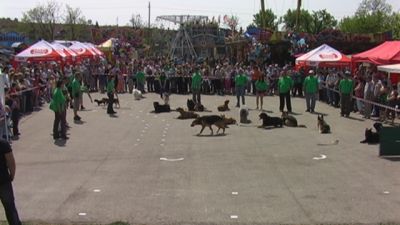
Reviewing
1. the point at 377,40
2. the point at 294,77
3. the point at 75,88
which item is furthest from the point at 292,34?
the point at 75,88

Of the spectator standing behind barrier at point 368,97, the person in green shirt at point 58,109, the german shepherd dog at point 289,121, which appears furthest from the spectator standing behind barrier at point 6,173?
the spectator standing behind barrier at point 368,97

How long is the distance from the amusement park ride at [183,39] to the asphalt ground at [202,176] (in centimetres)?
4654

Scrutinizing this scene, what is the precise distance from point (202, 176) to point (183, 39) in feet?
186

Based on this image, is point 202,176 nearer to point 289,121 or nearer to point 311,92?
point 289,121

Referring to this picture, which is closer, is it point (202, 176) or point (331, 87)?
point (202, 176)

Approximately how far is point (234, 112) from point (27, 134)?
368 inches

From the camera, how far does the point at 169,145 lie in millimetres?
16344

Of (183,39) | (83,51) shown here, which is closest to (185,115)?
(83,51)

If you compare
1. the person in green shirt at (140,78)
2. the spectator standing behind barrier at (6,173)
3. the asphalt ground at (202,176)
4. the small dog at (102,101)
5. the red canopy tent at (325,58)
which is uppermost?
the red canopy tent at (325,58)

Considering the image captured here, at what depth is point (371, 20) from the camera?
86.6 m

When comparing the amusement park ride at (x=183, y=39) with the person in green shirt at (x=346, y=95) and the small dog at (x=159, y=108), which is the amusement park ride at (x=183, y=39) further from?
the person in green shirt at (x=346, y=95)

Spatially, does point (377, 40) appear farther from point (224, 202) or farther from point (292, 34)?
point (224, 202)

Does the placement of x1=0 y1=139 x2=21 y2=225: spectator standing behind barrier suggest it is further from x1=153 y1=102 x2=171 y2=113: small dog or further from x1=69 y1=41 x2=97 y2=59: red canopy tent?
x1=69 y1=41 x2=97 y2=59: red canopy tent

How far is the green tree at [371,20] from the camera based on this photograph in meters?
84.1
